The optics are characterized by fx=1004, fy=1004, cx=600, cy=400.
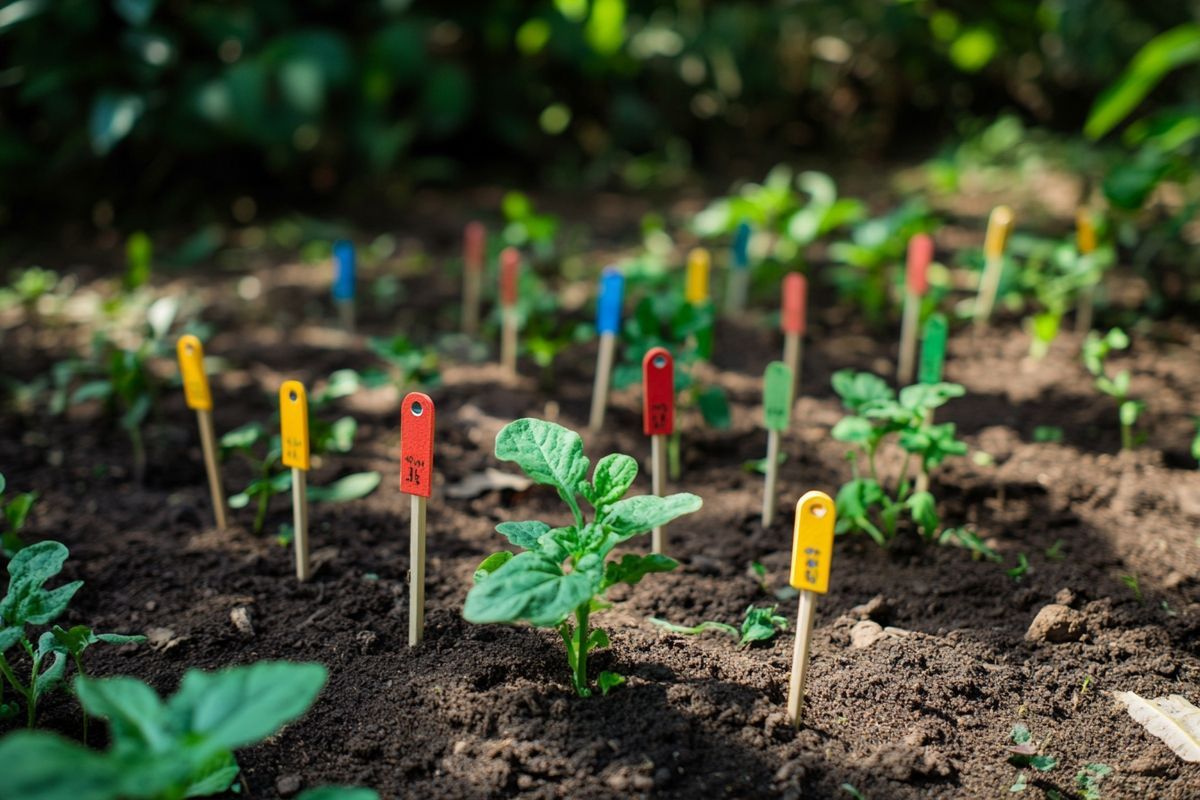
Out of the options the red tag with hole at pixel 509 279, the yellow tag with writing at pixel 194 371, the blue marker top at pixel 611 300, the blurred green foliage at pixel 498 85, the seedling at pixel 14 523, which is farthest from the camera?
the blurred green foliage at pixel 498 85

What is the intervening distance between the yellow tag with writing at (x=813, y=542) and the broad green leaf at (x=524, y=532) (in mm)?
419

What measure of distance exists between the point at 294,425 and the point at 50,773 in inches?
38.6

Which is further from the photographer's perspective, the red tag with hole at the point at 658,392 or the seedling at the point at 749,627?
the red tag with hole at the point at 658,392

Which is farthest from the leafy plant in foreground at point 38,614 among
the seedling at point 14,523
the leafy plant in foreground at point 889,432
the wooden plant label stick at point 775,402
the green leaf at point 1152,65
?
the green leaf at point 1152,65

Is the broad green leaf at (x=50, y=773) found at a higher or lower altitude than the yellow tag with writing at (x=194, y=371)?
lower

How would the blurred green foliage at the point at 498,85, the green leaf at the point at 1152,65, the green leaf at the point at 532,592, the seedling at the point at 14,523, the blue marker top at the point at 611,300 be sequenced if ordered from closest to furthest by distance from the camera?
the green leaf at the point at 532,592, the seedling at the point at 14,523, the blue marker top at the point at 611,300, the green leaf at the point at 1152,65, the blurred green foliage at the point at 498,85

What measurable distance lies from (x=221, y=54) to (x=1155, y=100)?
4.79 m

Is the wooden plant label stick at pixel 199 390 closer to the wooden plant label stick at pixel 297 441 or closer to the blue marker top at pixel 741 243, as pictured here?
the wooden plant label stick at pixel 297 441

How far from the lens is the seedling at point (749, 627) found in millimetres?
1915

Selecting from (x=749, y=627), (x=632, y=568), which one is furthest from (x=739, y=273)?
(x=632, y=568)

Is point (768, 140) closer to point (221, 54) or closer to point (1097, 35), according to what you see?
point (1097, 35)

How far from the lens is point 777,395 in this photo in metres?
2.16

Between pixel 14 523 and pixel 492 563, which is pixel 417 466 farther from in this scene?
pixel 14 523

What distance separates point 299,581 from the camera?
2107 millimetres
